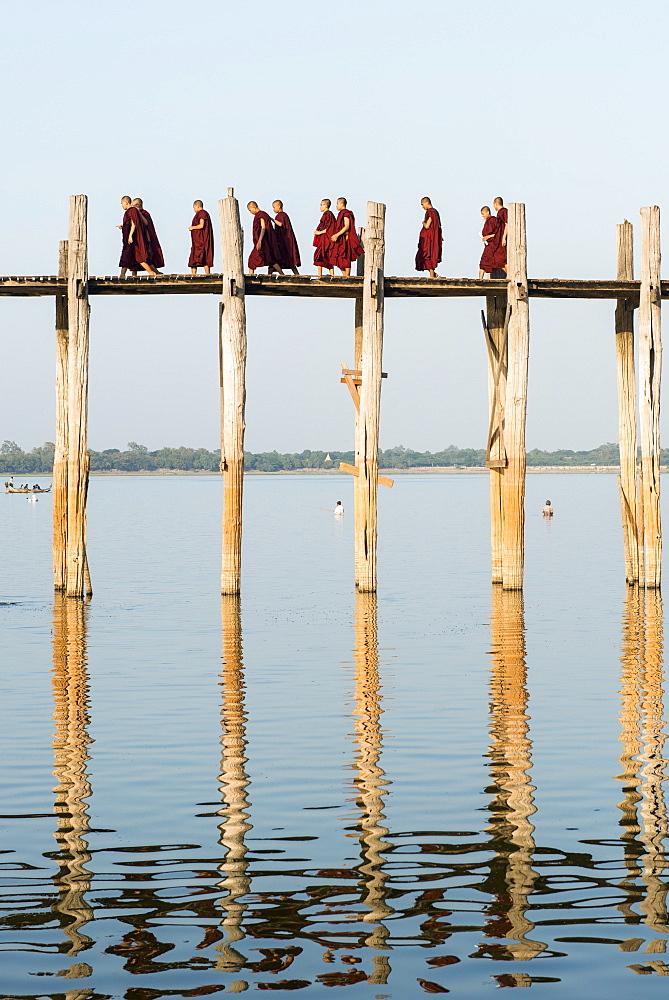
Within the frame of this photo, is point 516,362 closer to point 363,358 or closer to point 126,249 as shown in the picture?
point 363,358

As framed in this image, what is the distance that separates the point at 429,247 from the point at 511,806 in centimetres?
1177

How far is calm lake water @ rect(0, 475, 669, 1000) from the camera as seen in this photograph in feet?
18.6

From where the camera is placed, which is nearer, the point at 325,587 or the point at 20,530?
the point at 325,587

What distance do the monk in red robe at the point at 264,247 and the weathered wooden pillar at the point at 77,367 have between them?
2.17 m

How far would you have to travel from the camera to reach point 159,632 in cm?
1691

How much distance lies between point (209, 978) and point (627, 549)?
15.2 metres

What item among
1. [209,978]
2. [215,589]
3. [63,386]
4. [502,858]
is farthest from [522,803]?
[215,589]

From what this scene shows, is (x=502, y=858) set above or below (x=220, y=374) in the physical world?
below

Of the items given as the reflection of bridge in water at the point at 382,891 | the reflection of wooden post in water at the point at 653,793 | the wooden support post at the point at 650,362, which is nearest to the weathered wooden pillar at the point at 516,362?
the wooden support post at the point at 650,362

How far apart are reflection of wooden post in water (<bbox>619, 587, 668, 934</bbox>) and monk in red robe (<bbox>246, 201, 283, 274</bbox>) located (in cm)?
663

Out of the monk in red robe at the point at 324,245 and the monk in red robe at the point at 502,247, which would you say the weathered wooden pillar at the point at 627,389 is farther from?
the monk in red robe at the point at 324,245

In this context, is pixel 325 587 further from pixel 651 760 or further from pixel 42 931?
pixel 42 931

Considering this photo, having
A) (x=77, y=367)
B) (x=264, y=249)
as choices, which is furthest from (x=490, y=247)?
(x=77, y=367)

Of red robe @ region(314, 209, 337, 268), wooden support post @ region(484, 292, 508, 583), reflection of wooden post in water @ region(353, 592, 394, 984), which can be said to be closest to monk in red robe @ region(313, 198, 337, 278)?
red robe @ region(314, 209, 337, 268)
